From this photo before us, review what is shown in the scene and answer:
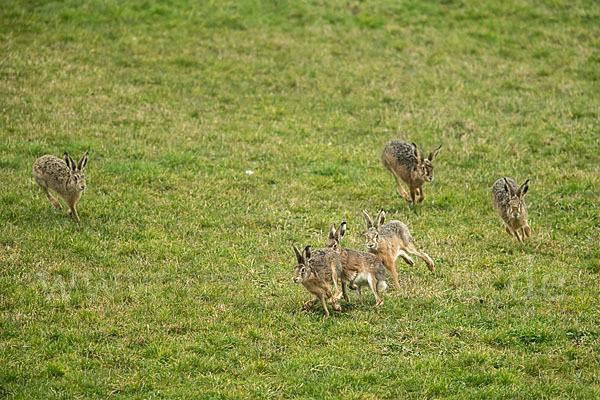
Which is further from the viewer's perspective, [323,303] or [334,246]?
[334,246]

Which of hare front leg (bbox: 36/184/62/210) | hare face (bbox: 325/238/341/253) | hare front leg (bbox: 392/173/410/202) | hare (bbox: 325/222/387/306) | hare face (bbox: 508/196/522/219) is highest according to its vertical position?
hare face (bbox: 508/196/522/219)

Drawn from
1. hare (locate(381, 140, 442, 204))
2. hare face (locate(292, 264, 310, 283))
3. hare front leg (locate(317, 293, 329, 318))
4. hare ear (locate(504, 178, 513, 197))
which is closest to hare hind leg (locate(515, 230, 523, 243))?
hare ear (locate(504, 178, 513, 197))

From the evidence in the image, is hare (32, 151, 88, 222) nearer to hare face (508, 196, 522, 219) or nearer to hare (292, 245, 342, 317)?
hare (292, 245, 342, 317)

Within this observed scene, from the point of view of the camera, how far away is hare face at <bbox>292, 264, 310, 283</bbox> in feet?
30.2

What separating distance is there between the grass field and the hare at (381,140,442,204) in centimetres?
39

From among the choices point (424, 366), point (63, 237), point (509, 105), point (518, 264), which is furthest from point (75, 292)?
point (509, 105)

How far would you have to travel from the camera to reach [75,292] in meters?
10.1

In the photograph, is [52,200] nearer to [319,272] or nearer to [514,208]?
[319,272]

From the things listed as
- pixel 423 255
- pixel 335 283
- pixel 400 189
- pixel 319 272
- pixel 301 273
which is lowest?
pixel 400 189

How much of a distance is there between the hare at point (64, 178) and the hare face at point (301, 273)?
17.3 feet

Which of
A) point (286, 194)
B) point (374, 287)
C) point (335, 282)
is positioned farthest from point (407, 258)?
point (286, 194)

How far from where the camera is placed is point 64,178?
1261cm

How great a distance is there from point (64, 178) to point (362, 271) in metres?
6.00

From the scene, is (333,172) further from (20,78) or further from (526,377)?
(20,78)
